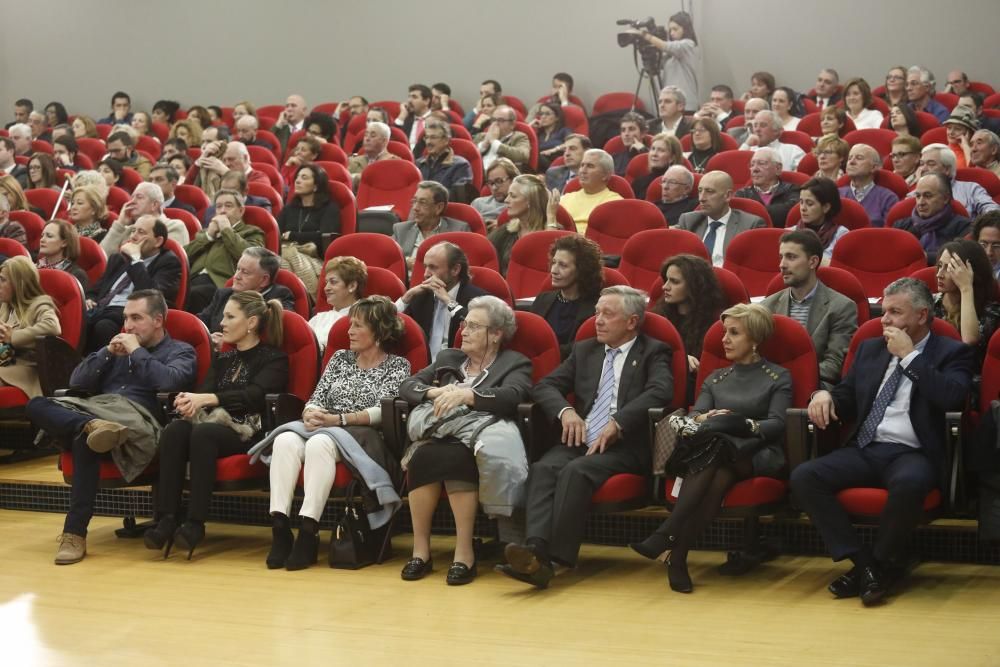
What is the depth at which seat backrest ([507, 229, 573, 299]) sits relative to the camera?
495 cm

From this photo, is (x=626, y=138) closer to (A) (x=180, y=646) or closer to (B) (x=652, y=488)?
(B) (x=652, y=488)

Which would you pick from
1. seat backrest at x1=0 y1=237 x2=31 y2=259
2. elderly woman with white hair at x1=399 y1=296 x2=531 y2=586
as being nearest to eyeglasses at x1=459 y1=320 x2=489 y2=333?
elderly woman with white hair at x1=399 y1=296 x2=531 y2=586

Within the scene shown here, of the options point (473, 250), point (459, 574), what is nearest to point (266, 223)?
point (473, 250)

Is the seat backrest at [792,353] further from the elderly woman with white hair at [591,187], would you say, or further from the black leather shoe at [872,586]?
the elderly woman with white hair at [591,187]

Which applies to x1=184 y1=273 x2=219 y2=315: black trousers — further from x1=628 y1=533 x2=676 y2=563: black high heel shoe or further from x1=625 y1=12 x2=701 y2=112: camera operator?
x1=625 y1=12 x2=701 y2=112: camera operator

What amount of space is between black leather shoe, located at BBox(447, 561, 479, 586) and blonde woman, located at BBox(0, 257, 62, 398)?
2.06 meters

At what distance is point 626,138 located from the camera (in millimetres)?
7270

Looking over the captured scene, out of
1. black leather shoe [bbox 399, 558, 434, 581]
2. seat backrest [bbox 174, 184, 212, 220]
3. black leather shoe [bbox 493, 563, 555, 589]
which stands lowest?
black leather shoe [bbox 399, 558, 434, 581]

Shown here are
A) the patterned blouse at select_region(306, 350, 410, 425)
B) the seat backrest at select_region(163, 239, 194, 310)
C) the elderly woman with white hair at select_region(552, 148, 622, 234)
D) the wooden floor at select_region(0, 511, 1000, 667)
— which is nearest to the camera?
the wooden floor at select_region(0, 511, 1000, 667)

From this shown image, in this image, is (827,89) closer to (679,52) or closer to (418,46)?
(679,52)

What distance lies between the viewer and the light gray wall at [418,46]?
8.85 metres

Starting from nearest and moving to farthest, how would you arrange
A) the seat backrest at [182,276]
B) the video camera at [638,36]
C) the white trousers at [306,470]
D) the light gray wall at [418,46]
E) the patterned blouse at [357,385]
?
the white trousers at [306,470] → the patterned blouse at [357,385] → the seat backrest at [182,276] → the video camera at [638,36] → the light gray wall at [418,46]

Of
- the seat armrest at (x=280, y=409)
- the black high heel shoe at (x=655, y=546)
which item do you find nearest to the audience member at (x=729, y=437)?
the black high heel shoe at (x=655, y=546)

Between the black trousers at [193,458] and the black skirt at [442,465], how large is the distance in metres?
0.67
